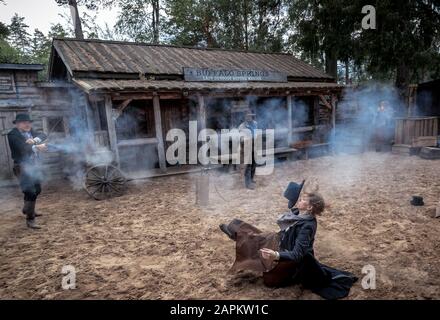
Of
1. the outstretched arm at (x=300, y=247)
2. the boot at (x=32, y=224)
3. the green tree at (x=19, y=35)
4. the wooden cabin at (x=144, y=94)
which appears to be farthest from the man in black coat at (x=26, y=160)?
the green tree at (x=19, y=35)

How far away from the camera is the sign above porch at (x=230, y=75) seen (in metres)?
10.6

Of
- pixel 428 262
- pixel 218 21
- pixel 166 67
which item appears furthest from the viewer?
pixel 218 21

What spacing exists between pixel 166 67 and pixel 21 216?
21.7ft

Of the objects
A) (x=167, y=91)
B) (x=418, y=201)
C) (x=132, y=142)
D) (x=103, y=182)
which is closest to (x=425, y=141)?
(x=418, y=201)

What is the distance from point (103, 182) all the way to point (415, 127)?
1091 cm

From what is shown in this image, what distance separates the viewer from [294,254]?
9.59ft

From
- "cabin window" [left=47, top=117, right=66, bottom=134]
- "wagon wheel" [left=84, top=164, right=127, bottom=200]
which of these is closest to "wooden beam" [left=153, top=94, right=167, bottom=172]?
"wagon wheel" [left=84, top=164, right=127, bottom=200]

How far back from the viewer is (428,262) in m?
3.80

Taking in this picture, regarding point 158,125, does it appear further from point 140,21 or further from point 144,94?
point 140,21

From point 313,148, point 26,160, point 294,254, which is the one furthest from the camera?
point 313,148

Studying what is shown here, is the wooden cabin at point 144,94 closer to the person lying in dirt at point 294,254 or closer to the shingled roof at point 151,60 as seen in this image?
Answer: the shingled roof at point 151,60

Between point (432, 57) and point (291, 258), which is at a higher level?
point (432, 57)
